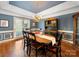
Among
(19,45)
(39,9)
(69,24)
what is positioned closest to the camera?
(69,24)

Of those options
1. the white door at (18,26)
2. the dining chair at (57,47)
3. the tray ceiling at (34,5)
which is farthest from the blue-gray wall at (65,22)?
the white door at (18,26)

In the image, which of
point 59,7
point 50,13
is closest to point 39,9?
point 50,13

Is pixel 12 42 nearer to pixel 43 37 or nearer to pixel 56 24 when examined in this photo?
pixel 43 37

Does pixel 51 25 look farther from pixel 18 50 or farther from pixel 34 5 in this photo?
pixel 18 50

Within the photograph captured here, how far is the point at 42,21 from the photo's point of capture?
212 centimetres

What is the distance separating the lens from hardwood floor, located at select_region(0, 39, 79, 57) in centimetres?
199

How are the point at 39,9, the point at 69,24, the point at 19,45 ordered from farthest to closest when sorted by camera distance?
the point at 19,45
the point at 39,9
the point at 69,24

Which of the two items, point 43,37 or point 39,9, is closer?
point 39,9

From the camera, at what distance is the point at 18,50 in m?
2.19

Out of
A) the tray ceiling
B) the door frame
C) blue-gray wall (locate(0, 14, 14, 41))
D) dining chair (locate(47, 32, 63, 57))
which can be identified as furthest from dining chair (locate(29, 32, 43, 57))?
the door frame

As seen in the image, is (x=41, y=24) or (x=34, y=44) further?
(x=34, y=44)

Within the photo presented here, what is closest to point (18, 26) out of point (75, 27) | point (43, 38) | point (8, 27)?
point (8, 27)

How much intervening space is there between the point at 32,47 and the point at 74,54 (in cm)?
97

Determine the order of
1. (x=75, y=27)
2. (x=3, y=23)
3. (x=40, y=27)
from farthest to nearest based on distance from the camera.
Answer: (x=40, y=27) < (x=3, y=23) < (x=75, y=27)
